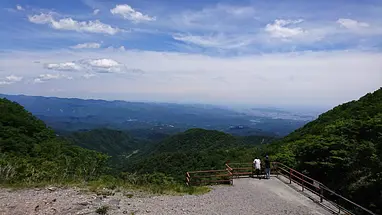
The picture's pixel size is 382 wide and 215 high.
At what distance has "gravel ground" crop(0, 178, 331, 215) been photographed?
12086 millimetres

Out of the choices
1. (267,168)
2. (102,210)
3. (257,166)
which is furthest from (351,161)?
(102,210)

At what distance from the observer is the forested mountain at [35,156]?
16.5 meters

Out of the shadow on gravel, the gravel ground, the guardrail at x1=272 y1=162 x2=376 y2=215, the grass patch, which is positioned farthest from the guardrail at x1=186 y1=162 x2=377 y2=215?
the grass patch

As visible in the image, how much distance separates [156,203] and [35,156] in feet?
65.9

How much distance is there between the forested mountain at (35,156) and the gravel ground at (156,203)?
2.19 m

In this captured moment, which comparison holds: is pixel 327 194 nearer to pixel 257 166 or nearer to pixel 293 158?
pixel 257 166

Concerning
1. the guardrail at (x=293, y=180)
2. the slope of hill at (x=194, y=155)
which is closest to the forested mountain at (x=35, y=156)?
the guardrail at (x=293, y=180)

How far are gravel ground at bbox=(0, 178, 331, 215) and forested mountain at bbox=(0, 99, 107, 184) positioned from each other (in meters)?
2.19

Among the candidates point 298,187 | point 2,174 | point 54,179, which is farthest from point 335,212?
point 2,174

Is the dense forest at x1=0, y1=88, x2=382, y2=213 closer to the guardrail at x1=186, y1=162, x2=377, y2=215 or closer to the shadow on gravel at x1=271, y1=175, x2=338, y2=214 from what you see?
the guardrail at x1=186, y1=162, x2=377, y2=215

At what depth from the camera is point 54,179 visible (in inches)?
640

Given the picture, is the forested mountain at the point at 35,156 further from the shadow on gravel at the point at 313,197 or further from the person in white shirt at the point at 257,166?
the shadow on gravel at the point at 313,197

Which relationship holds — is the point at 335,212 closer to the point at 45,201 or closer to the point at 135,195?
the point at 135,195

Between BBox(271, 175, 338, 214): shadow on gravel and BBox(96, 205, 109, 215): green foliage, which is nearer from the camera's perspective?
BBox(96, 205, 109, 215): green foliage
